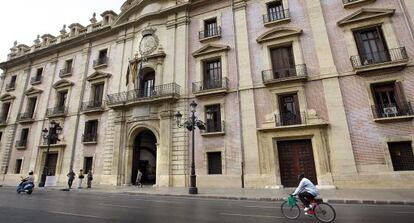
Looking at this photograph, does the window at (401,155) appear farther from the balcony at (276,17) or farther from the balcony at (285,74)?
the balcony at (276,17)

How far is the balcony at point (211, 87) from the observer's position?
53.9ft

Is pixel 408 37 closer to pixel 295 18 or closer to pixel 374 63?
pixel 374 63

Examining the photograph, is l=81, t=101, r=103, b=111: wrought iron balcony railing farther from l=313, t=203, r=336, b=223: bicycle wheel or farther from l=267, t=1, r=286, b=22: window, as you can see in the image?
l=313, t=203, r=336, b=223: bicycle wheel

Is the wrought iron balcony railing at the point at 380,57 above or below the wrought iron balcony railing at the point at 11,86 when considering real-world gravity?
below

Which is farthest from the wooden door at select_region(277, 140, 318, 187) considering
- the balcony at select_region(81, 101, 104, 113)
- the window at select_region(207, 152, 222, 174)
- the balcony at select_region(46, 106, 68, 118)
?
the balcony at select_region(46, 106, 68, 118)

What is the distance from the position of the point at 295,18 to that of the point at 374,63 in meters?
5.87

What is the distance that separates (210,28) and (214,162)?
10725 millimetres

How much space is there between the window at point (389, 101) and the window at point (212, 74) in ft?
30.6

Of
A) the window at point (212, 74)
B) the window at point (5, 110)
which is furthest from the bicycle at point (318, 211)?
the window at point (5, 110)

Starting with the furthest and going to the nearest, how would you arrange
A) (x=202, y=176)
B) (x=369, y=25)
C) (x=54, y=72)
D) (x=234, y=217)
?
(x=54, y=72), (x=202, y=176), (x=369, y=25), (x=234, y=217)

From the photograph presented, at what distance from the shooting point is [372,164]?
12.4 metres

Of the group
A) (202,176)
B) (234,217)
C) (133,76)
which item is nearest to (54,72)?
(133,76)

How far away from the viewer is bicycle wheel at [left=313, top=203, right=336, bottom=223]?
5773 mm

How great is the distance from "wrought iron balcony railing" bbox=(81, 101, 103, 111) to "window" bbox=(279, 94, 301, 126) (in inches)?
579
